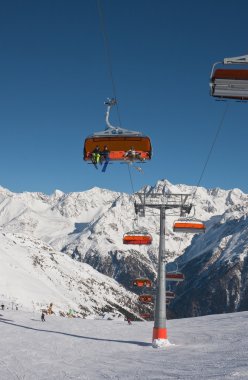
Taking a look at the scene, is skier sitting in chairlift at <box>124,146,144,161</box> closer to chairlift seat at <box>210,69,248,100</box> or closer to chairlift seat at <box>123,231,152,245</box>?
chairlift seat at <box>210,69,248,100</box>

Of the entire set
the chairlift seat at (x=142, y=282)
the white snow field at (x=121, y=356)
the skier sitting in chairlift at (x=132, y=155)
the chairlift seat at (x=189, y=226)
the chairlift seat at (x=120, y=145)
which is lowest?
the white snow field at (x=121, y=356)

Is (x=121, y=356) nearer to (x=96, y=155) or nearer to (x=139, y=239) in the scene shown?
Answer: (x=96, y=155)

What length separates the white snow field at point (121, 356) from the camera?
15.5 meters

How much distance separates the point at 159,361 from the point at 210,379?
5.94 m

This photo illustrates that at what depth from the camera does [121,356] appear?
2119 centimetres

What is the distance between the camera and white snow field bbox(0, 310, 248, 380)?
15.5 meters

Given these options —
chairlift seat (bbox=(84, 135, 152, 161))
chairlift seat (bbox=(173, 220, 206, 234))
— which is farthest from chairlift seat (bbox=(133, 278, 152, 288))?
chairlift seat (bbox=(84, 135, 152, 161))

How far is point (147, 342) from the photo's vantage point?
89.9ft

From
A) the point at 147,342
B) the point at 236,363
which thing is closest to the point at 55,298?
the point at 147,342

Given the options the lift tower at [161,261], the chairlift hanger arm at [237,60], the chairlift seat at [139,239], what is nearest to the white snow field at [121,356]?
the lift tower at [161,261]

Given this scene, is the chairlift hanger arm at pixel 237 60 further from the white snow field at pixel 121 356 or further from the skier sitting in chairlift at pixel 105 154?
the skier sitting in chairlift at pixel 105 154

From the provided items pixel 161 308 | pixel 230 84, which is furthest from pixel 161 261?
pixel 230 84

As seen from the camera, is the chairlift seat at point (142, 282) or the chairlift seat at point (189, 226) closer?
the chairlift seat at point (189, 226)

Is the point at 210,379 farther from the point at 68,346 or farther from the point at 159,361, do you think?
the point at 68,346
